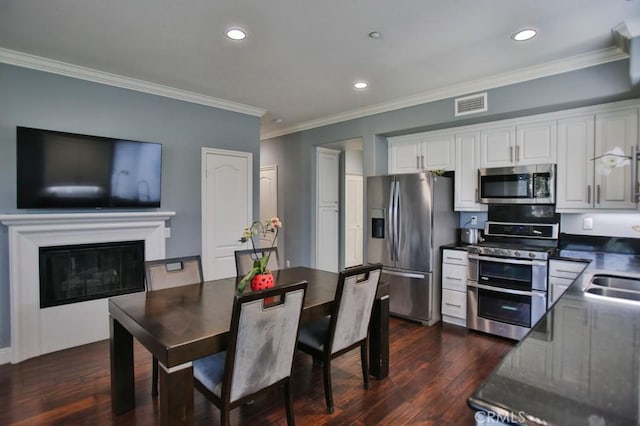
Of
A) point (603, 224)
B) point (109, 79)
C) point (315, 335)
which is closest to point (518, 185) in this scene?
point (603, 224)

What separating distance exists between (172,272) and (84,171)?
61.3 inches

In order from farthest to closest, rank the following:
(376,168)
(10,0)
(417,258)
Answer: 1. (376,168)
2. (417,258)
3. (10,0)

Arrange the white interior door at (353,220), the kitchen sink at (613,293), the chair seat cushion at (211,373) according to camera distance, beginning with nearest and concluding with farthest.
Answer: the chair seat cushion at (211,373) < the kitchen sink at (613,293) < the white interior door at (353,220)

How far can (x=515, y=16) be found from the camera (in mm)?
2355

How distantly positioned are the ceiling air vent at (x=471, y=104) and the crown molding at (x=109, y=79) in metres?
2.61

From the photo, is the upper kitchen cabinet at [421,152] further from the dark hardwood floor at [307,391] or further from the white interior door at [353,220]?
the dark hardwood floor at [307,391]

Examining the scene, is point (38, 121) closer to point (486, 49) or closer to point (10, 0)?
point (10, 0)

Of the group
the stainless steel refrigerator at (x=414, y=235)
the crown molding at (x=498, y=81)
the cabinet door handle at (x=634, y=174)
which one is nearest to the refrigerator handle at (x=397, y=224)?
the stainless steel refrigerator at (x=414, y=235)

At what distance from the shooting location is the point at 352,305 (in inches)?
89.1

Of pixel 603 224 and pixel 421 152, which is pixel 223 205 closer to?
pixel 421 152

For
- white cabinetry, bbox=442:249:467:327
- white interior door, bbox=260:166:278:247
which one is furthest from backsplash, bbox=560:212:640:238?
white interior door, bbox=260:166:278:247

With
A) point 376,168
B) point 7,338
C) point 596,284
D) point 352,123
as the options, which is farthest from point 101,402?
point 352,123

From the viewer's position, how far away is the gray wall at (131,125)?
9.73 feet

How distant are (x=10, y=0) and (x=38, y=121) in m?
1.20
